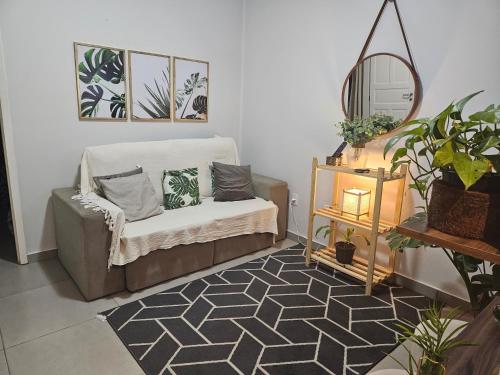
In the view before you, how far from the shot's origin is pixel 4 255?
9.55 feet

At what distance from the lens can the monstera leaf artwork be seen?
2.77 m

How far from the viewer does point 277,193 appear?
10.8ft

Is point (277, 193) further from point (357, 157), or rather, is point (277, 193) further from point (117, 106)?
point (117, 106)

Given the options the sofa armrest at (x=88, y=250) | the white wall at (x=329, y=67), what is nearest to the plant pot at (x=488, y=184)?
the white wall at (x=329, y=67)

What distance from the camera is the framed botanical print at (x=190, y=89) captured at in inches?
131

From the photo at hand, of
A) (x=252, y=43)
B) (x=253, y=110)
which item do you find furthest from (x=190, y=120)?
(x=252, y=43)

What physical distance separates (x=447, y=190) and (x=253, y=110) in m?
2.96

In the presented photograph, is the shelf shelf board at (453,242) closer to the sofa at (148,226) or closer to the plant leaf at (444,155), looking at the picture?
the plant leaf at (444,155)

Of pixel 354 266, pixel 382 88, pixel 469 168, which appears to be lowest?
pixel 354 266

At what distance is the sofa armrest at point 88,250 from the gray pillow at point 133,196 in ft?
0.86

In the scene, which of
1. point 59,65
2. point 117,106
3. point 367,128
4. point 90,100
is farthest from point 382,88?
point 59,65

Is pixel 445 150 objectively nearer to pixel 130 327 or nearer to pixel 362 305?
pixel 362 305

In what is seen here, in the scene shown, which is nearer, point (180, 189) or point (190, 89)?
point (180, 189)

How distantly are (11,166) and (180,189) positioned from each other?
129 centimetres
